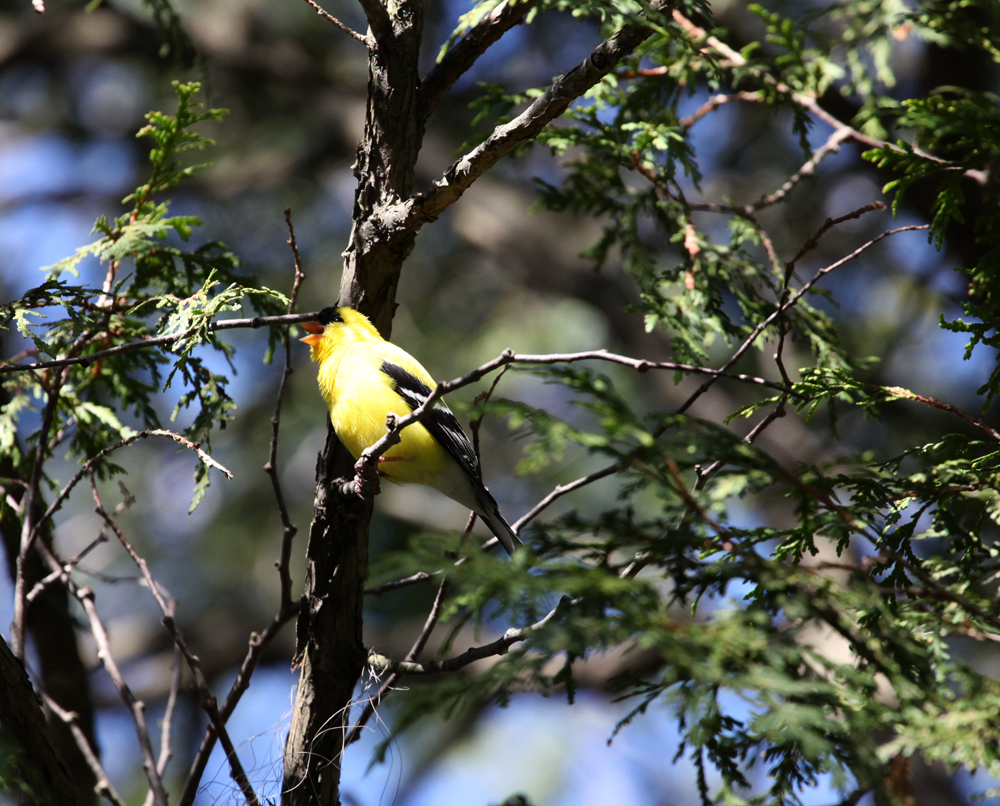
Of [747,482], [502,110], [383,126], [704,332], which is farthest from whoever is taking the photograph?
[502,110]

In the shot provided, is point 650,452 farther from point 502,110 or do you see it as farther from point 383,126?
point 502,110

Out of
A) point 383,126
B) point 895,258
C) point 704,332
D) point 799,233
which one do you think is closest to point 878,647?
point 704,332

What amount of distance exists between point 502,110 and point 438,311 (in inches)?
233

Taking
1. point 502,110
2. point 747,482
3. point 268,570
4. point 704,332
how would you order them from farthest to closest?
point 268,570 → point 502,110 → point 704,332 → point 747,482

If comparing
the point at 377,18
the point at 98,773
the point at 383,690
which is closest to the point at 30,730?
the point at 98,773

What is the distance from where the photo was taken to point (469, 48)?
9.77 ft

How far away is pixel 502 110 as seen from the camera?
3.86 m

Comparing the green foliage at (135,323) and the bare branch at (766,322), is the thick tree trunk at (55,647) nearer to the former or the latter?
the green foliage at (135,323)

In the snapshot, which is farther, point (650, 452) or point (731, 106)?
point (731, 106)

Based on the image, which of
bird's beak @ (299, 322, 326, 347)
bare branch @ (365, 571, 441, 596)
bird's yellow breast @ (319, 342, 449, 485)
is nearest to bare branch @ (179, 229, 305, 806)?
bare branch @ (365, 571, 441, 596)

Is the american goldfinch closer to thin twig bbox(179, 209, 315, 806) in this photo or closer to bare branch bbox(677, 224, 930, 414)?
thin twig bbox(179, 209, 315, 806)

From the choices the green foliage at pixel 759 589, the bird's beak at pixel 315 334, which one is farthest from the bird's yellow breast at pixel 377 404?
the green foliage at pixel 759 589

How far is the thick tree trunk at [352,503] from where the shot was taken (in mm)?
2641

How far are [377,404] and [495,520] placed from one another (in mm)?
754
